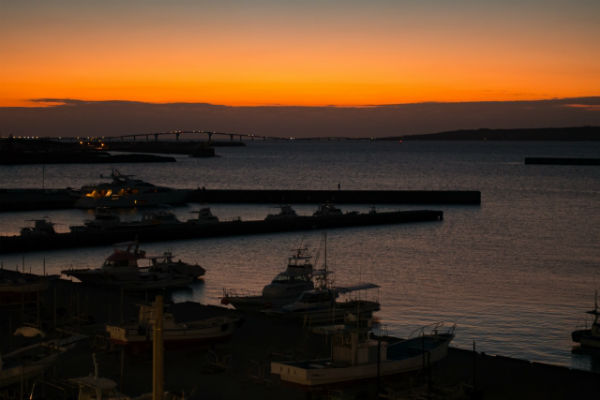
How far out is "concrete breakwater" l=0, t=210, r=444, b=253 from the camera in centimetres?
3869

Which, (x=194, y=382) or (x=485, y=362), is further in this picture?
(x=485, y=362)

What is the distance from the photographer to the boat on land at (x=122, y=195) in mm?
62969

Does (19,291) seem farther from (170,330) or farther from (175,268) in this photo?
(175,268)

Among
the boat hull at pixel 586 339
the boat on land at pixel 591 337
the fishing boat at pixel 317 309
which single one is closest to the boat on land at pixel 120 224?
the fishing boat at pixel 317 309

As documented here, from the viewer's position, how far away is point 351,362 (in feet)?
47.7

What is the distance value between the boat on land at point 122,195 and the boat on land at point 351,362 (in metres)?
49.8

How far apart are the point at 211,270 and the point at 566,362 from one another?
1707 centimetres

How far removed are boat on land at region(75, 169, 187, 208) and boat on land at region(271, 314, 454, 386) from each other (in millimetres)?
49824

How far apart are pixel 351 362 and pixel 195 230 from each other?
102ft

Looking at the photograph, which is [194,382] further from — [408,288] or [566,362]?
[408,288]

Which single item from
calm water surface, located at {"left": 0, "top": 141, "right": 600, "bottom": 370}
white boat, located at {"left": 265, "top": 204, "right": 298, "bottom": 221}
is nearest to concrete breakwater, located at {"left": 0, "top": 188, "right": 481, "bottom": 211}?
calm water surface, located at {"left": 0, "top": 141, "right": 600, "bottom": 370}

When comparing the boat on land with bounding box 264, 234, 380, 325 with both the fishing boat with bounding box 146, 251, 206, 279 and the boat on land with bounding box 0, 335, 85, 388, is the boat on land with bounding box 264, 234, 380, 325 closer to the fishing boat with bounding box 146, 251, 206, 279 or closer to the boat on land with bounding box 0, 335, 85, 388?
the boat on land with bounding box 0, 335, 85, 388

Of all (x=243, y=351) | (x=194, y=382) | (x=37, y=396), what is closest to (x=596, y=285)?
(x=243, y=351)

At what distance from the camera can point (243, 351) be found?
1784 centimetres
